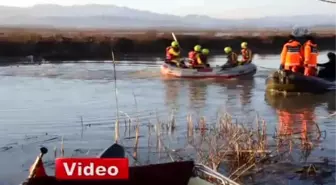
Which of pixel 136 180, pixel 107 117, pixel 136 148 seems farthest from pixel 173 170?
pixel 107 117

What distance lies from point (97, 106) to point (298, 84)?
574cm

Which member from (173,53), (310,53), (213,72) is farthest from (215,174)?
(173,53)

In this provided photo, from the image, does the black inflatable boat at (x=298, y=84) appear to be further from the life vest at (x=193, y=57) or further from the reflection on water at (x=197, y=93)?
the life vest at (x=193, y=57)

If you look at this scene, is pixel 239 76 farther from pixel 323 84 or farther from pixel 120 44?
pixel 120 44

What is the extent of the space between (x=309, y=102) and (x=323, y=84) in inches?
41.8

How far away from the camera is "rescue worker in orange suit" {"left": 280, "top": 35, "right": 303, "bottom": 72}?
55.0 feet

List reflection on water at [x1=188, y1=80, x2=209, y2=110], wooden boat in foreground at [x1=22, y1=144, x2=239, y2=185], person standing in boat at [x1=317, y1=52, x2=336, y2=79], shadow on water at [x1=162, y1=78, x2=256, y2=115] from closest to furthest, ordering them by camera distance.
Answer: wooden boat in foreground at [x1=22, y1=144, x2=239, y2=185] → reflection on water at [x1=188, y1=80, x2=209, y2=110] → shadow on water at [x1=162, y1=78, x2=256, y2=115] → person standing in boat at [x1=317, y1=52, x2=336, y2=79]

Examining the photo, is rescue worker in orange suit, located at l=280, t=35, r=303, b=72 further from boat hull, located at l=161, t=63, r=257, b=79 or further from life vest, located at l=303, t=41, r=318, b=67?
boat hull, located at l=161, t=63, r=257, b=79

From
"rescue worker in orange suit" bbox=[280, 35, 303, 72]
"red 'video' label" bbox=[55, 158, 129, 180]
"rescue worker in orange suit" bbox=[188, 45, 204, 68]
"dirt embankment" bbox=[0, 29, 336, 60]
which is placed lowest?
"dirt embankment" bbox=[0, 29, 336, 60]

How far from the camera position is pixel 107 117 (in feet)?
44.7

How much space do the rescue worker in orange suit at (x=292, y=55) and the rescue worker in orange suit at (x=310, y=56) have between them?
0.62ft

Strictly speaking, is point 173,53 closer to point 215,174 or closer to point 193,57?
point 193,57

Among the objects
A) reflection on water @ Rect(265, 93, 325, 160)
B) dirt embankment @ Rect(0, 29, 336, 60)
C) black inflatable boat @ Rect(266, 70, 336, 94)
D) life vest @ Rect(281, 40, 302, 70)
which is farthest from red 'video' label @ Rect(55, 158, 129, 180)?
dirt embankment @ Rect(0, 29, 336, 60)

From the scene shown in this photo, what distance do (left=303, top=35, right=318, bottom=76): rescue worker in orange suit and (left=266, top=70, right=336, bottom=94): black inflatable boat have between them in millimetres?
228
